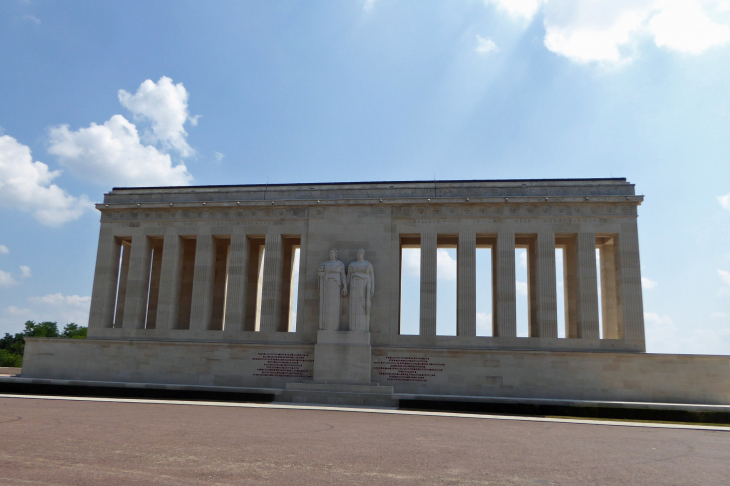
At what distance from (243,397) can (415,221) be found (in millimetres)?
15468

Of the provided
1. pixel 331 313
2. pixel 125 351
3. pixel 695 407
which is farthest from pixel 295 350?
pixel 695 407

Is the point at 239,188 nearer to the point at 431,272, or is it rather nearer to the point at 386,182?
the point at 386,182

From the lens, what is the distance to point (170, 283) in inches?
1448

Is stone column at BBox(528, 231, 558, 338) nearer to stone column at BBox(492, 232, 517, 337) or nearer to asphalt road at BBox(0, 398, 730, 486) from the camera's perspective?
stone column at BBox(492, 232, 517, 337)

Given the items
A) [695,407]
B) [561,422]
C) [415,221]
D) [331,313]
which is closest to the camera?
[561,422]

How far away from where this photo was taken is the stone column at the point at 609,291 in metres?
35.4

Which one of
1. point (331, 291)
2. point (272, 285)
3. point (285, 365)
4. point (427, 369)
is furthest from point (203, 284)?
point (427, 369)

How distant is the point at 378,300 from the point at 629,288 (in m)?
15.5

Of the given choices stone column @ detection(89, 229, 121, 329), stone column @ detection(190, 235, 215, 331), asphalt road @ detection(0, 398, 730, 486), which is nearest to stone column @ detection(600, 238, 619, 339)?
asphalt road @ detection(0, 398, 730, 486)

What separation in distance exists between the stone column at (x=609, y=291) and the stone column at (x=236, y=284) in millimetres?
24400

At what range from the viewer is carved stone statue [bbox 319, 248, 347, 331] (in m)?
32.5

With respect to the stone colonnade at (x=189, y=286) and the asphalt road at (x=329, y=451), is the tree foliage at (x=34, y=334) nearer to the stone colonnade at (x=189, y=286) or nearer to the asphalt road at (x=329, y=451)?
the stone colonnade at (x=189, y=286)

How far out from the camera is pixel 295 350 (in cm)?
3309

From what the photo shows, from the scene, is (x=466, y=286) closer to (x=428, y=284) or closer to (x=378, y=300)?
(x=428, y=284)
